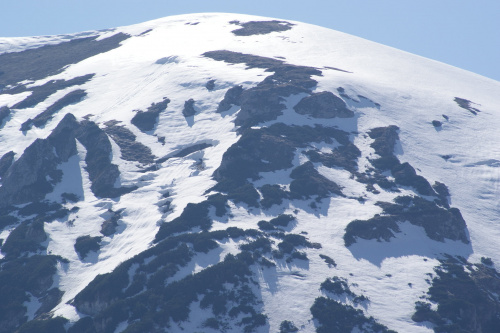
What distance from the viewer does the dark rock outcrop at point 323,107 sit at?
89.9m

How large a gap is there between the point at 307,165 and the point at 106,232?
27178 millimetres

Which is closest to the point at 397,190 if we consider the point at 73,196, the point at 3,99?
the point at 73,196

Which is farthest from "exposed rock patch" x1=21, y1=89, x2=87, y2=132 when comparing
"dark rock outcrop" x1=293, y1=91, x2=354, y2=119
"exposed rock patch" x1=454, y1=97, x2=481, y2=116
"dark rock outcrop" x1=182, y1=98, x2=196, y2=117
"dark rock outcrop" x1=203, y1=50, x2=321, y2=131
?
"exposed rock patch" x1=454, y1=97, x2=481, y2=116

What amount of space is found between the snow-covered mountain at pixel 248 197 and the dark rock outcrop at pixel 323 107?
0.33m

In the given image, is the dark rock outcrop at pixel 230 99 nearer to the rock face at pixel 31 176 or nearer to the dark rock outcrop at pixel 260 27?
the rock face at pixel 31 176

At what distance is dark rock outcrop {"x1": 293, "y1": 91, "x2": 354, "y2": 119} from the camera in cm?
8994

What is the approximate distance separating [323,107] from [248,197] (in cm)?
2844

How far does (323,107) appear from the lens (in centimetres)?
9069

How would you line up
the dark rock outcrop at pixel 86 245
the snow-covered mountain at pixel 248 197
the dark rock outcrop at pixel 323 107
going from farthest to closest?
1. the dark rock outcrop at pixel 323 107
2. the dark rock outcrop at pixel 86 245
3. the snow-covered mountain at pixel 248 197

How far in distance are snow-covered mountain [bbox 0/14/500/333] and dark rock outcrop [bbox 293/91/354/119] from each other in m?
0.33

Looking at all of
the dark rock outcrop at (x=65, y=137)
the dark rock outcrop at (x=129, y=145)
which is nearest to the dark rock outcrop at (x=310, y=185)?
the dark rock outcrop at (x=129, y=145)

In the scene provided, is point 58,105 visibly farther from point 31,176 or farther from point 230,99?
point 230,99

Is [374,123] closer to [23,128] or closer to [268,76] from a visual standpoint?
[268,76]

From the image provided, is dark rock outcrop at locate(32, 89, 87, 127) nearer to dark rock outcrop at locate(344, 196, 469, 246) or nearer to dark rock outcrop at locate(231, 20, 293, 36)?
dark rock outcrop at locate(231, 20, 293, 36)
